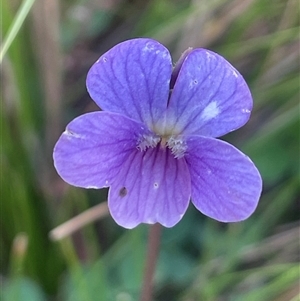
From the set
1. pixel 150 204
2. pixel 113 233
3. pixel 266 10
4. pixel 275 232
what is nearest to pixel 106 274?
pixel 113 233

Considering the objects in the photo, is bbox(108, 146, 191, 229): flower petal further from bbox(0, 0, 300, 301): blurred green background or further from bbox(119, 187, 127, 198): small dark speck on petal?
bbox(0, 0, 300, 301): blurred green background

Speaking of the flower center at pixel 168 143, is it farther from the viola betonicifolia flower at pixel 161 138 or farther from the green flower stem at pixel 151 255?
the green flower stem at pixel 151 255

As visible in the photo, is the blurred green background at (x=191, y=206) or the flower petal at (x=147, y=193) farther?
the blurred green background at (x=191, y=206)

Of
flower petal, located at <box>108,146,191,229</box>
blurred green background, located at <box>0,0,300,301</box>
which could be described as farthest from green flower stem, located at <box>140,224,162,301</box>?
blurred green background, located at <box>0,0,300,301</box>

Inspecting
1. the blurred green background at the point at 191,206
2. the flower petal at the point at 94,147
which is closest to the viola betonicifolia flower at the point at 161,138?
the flower petal at the point at 94,147

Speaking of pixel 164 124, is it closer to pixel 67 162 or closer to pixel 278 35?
pixel 67 162

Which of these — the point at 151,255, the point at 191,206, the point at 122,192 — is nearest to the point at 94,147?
the point at 122,192

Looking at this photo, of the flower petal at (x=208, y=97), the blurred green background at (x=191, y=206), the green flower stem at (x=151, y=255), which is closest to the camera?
the flower petal at (x=208, y=97)

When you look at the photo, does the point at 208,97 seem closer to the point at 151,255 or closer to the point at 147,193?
the point at 147,193
